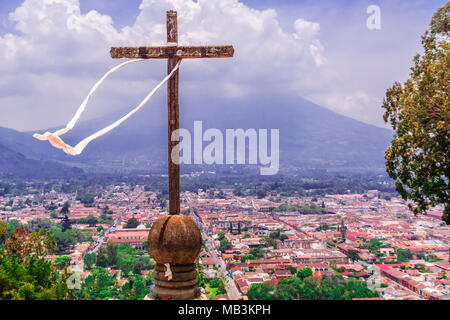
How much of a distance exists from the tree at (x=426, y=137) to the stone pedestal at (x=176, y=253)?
10.5ft

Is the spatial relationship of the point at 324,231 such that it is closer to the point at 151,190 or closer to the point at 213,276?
the point at 213,276

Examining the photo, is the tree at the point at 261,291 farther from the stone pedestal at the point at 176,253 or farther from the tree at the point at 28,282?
the stone pedestal at the point at 176,253

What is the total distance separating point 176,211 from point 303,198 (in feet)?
270

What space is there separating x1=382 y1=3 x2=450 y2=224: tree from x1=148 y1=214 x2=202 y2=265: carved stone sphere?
320cm

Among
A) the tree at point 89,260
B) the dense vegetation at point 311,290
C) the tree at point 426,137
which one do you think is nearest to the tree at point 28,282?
the tree at point 426,137

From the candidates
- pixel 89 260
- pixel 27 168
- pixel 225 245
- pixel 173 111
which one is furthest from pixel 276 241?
pixel 27 168

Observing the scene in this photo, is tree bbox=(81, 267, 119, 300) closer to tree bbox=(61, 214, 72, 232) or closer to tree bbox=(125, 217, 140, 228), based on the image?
tree bbox=(125, 217, 140, 228)

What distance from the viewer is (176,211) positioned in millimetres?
3553

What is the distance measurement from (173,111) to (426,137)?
3.29 metres

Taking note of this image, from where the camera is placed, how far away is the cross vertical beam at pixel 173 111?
3.56 meters

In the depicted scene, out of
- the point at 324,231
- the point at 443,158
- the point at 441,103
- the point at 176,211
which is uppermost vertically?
the point at 441,103

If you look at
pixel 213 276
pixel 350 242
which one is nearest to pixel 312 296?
pixel 213 276

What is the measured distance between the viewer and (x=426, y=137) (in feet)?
18.0
